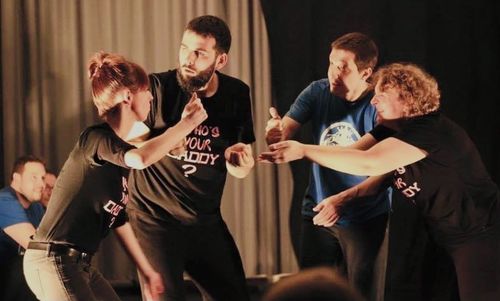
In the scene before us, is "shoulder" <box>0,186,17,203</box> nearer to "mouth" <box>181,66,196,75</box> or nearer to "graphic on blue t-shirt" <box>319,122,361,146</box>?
"mouth" <box>181,66,196,75</box>

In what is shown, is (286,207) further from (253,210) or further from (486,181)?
(486,181)

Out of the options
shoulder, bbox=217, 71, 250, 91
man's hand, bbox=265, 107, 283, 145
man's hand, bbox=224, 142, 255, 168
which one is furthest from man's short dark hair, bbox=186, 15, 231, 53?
man's hand, bbox=224, 142, 255, 168

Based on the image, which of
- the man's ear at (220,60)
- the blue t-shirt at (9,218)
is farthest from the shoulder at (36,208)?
the man's ear at (220,60)

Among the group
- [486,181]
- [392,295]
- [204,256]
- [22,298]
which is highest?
[486,181]

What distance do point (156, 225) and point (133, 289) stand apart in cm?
190

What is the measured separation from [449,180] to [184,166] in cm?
95

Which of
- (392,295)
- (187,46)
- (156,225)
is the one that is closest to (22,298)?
(156,225)

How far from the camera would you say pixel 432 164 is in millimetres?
3070

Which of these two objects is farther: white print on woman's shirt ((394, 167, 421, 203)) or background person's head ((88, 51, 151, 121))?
white print on woman's shirt ((394, 167, 421, 203))

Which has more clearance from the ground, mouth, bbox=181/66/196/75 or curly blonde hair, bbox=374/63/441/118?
mouth, bbox=181/66/196/75

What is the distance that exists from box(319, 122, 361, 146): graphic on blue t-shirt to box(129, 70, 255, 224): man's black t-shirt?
18.4 inches

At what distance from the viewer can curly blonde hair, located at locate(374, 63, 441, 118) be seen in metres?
3.16

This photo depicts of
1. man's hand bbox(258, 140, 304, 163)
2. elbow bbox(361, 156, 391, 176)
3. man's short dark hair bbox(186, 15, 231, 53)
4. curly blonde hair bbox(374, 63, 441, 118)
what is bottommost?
elbow bbox(361, 156, 391, 176)

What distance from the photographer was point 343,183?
361 cm
